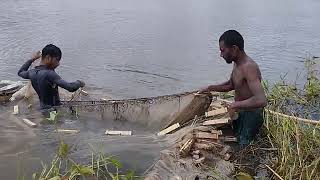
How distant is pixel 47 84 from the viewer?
20.3 feet

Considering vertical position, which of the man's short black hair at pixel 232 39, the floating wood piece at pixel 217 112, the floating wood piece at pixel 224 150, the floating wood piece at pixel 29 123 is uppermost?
the man's short black hair at pixel 232 39

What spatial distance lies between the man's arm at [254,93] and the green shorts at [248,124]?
0.23m

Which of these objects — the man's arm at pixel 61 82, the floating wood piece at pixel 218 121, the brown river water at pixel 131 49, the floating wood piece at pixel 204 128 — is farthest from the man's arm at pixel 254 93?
the man's arm at pixel 61 82

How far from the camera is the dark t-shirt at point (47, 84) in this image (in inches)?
240

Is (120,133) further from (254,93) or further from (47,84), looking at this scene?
(254,93)

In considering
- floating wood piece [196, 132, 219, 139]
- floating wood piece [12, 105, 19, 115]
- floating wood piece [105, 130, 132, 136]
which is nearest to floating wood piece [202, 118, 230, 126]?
floating wood piece [196, 132, 219, 139]

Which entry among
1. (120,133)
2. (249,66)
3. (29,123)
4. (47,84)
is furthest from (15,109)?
(249,66)

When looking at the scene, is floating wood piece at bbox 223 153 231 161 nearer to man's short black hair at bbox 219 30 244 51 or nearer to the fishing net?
the fishing net

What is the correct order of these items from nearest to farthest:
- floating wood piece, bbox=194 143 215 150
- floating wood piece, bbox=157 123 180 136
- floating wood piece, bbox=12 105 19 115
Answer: floating wood piece, bbox=194 143 215 150 → floating wood piece, bbox=157 123 180 136 → floating wood piece, bbox=12 105 19 115

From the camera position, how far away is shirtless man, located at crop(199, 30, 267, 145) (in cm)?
490

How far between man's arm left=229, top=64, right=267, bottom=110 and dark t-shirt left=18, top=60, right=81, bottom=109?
2382 mm

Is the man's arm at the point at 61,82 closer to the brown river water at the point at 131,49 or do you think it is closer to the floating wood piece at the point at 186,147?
the brown river water at the point at 131,49

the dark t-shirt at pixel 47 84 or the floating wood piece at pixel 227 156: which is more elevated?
the dark t-shirt at pixel 47 84

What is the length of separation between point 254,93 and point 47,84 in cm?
294
